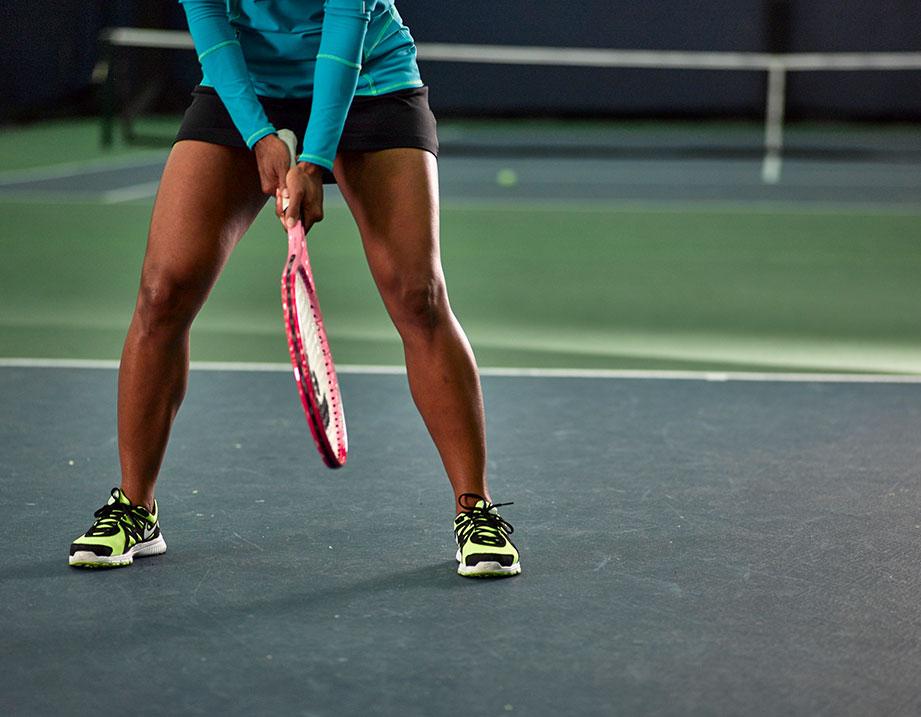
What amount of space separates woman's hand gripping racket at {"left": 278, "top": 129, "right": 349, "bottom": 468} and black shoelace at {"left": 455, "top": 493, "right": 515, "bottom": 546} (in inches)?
11.0

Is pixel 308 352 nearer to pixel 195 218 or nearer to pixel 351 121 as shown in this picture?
pixel 195 218

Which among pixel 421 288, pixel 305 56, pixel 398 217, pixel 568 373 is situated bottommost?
pixel 568 373

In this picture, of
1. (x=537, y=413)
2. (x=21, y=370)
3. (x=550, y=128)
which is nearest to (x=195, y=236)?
(x=537, y=413)

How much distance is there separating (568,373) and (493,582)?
2120 millimetres

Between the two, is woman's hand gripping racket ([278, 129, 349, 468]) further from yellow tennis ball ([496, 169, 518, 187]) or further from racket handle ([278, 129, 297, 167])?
yellow tennis ball ([496, 169, 518, 187])

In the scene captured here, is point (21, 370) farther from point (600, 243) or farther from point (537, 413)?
point (600, 243)

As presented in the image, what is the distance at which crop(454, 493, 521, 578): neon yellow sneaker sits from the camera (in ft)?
9.39

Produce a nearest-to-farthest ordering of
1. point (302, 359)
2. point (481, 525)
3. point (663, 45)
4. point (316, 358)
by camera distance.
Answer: point (302, 359), point (316, 358), point (481, 525), point (663, 45)

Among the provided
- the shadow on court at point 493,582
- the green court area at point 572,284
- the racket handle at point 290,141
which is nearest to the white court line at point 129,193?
the green court area at point 572,284

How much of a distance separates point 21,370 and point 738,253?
14.7 ft

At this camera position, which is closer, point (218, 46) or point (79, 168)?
point (218, 46)

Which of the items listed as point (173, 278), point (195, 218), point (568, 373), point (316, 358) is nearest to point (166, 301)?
point (173, 278)

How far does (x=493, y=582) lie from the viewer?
2850mm

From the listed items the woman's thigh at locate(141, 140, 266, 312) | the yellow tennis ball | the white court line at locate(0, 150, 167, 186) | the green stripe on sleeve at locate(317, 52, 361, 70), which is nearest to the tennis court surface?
the woman's thigh at locate(141, 140, 266, 312)
